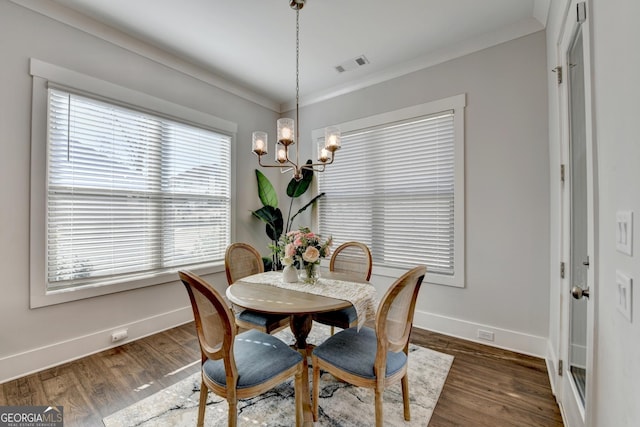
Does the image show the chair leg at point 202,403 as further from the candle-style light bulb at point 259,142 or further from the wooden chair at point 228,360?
the candle-style light bulb at point 259,142

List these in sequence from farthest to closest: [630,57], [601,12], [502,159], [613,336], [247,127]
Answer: [247,127] → [502,159] → [601,12] → [613,336] → [630,57]

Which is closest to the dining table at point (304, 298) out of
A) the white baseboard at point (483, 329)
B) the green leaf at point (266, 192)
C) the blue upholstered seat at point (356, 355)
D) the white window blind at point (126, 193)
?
the blue upholstered seat at point (356, 355)

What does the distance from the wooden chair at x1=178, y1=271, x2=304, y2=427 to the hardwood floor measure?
0.87m

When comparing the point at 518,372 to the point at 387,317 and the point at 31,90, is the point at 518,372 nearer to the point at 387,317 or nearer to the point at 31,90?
the point at 387,317

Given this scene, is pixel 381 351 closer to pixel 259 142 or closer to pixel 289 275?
pixel 289 275

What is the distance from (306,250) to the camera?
6.90 ft

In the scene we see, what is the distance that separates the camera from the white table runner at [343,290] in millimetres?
1843

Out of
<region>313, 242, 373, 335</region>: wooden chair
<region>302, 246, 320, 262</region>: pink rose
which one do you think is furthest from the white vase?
<region>313, 242, 373, 335</region>: wooden chair

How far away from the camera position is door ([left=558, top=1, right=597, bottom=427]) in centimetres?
135

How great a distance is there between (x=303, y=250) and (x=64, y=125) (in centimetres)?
236

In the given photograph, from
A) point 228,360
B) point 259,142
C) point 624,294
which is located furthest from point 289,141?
point 624,294

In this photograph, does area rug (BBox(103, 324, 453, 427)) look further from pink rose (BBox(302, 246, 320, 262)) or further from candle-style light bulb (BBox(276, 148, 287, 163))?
candle-style light bulb (BBox(276, 148, 287, 163))

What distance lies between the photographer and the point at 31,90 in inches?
88.8

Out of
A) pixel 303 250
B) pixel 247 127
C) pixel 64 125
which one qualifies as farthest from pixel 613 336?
pixel 247 127
